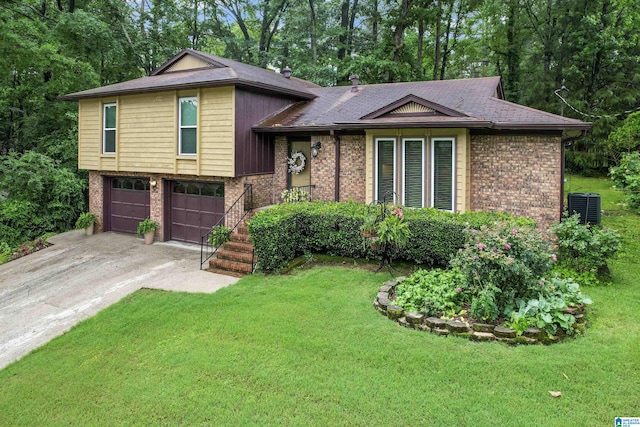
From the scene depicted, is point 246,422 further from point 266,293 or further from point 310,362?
point 266,293

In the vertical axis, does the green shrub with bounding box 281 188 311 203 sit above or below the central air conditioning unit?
above

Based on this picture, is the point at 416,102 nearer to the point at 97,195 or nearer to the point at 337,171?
the point at 337,171

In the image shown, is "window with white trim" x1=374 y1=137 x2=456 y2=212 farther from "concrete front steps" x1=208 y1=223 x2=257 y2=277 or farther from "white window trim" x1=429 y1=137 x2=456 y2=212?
"concrete front steps" x1=208 y1=223 x2=257 y2=277

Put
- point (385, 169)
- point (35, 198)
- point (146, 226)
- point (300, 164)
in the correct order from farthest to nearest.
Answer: point (35, 198), point (146, 226), point (300, 164), point (385, 169)

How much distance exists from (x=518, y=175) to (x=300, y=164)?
595 centimetres

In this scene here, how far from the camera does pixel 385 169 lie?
417 inches

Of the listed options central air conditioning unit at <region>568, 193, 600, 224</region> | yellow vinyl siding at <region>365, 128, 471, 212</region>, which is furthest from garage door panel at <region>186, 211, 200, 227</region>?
central air conditioning unit at <region>568, 193, 600, 224</region>

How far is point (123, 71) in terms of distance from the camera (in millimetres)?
20953

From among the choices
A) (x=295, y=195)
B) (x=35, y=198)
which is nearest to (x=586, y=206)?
(x=295, y=195)

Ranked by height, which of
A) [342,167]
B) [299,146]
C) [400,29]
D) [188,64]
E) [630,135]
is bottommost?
[342,167]

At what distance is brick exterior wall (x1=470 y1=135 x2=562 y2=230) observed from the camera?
939 cm

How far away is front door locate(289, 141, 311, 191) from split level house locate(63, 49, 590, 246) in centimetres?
3

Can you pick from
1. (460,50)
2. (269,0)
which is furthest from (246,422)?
(460,50)

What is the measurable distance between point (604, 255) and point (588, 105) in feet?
59.9
